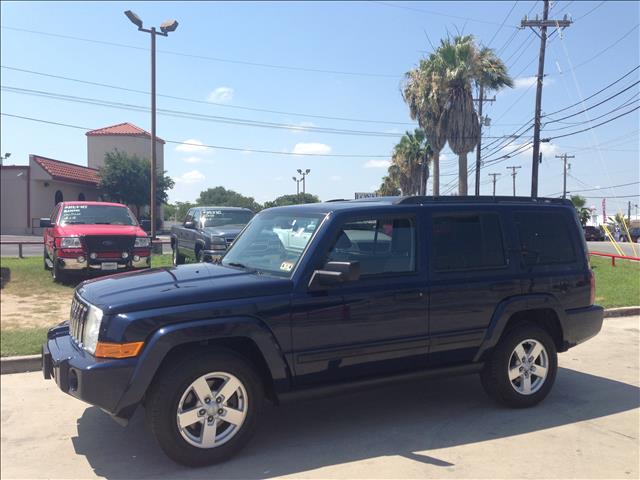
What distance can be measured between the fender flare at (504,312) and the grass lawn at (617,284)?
606cm

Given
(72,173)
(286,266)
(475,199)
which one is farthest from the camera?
(72,173)

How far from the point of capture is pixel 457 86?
78.9 ft

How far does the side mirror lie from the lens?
3875 mm

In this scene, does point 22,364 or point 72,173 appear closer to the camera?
point 22,364

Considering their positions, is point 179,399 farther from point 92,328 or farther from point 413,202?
point 413,202

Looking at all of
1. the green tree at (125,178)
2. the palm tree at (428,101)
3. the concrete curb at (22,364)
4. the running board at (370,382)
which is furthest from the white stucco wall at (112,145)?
the running board at (370,382)

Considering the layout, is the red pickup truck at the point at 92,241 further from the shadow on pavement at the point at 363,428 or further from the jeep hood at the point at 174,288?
the shadow on pavement at the point at 363,428

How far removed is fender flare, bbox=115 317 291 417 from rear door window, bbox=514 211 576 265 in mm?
2526

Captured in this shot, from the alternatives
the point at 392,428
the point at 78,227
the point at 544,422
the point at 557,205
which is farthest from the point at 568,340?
the point at 78,227

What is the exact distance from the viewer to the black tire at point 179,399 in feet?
11.8

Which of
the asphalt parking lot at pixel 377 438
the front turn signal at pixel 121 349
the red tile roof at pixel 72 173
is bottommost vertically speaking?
the asphalt parking lot at pixel 377 438

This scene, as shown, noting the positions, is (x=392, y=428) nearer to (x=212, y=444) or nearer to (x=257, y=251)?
(x=212, y=444)

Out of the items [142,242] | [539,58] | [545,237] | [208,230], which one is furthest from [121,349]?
[539,58]

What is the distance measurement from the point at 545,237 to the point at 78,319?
13.4ft
